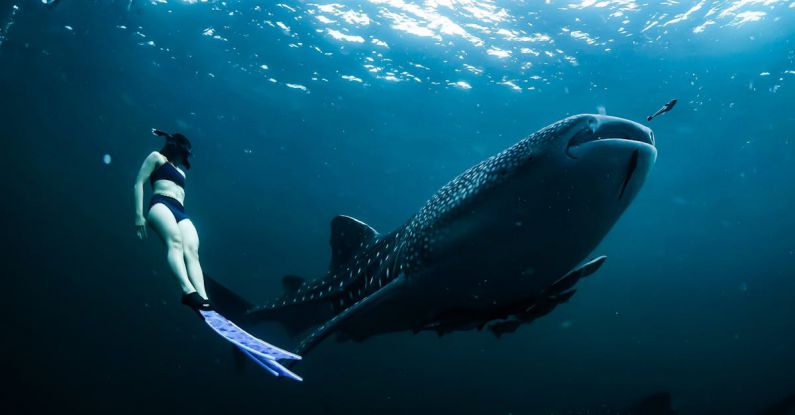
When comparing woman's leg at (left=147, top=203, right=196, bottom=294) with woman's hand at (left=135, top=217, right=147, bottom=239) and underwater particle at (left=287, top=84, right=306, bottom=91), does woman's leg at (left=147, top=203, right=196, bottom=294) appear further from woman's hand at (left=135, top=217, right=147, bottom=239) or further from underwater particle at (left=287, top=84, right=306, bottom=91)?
underwater particle at (left=287, top=84, right=306, bottom=91)

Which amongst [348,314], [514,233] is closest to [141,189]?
[348,314]

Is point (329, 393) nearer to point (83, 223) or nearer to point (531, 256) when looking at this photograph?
point (531, 256)

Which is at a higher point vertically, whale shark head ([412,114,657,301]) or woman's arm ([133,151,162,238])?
whale shark head ([412,114,657,301])

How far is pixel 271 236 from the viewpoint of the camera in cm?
3884

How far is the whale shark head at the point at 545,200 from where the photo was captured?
2412mm

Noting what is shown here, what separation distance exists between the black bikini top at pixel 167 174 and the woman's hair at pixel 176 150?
0.17m

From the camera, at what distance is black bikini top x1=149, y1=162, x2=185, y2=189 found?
15.6 feet

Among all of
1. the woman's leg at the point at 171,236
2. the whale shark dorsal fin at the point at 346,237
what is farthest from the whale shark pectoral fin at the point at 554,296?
the woman's leg at the point at 171,236

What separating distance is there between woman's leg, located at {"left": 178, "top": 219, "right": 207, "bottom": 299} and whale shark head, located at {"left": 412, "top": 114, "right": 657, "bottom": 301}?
2.32 m

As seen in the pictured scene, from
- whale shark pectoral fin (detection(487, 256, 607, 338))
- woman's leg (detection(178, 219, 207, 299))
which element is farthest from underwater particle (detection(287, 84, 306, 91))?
whale shark pectoral fin (detection(487, 256, 607, 338))

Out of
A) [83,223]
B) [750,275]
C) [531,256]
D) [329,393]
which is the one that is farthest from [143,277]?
[750,275]

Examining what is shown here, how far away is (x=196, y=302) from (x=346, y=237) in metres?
2.80

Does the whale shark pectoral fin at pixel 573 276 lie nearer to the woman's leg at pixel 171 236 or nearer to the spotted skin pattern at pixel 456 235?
the spotted skin pattern at pixel 456 235

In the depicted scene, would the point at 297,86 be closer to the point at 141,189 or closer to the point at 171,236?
the point at 141,189
